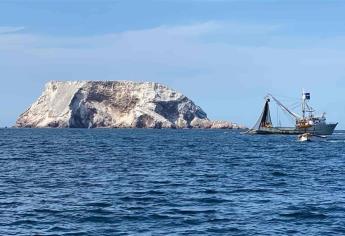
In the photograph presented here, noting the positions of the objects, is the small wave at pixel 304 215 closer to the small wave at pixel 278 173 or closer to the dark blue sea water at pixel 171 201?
the dark blue sea water at pixel 171 201

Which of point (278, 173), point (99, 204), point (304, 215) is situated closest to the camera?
point (304, 215)

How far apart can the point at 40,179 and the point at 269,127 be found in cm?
14001

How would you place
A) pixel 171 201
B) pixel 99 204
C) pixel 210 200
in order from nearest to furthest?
pixel 99 204
pixel 171 201
pixel 210 200

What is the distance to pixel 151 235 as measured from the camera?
81.1 ft

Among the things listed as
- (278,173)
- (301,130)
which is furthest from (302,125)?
(278,173)

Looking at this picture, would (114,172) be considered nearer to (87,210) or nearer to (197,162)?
(197,162)

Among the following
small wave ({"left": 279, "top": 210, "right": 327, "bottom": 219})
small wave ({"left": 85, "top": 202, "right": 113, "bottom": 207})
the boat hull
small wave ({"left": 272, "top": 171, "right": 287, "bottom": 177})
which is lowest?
small wave ({"left": 279, "top": 210, "right": 327, "bottom": 219})

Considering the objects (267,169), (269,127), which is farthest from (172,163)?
(269,127)

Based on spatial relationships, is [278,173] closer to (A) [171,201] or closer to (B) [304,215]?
(A) [171,201]

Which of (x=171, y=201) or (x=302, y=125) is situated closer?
(x=171, y=201)

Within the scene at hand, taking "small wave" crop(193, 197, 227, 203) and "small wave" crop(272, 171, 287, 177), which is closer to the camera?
"small wave" crop(193, 197, 227, 203)

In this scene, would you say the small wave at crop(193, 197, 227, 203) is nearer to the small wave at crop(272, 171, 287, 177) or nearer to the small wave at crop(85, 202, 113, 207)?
the small wave at crop(85, 202, 113, 207)

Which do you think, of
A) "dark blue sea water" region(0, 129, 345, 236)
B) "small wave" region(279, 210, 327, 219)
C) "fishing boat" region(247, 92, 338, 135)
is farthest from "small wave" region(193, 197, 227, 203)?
"fishing boat" region(247, 92, 338, 135)

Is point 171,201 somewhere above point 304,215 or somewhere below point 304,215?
above
